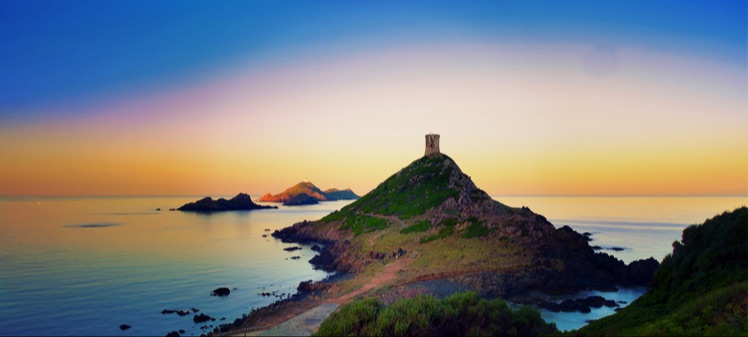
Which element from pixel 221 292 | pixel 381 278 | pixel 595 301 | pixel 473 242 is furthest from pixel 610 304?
pixel 221 292

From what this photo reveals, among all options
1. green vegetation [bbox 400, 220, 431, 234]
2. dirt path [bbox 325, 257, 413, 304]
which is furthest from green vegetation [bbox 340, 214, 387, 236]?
dirt path [bbox 325, 257, 413, 304]

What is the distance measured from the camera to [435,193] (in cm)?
10525

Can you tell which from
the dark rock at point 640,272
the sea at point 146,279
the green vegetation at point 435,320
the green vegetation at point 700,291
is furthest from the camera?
the dark rock at point 640,272

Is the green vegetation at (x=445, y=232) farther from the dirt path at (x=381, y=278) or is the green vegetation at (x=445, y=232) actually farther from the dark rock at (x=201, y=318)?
the dark rock at (x=201, y=318)

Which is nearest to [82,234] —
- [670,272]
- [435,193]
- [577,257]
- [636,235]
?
[435,193]

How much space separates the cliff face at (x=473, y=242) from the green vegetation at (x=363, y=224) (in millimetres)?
291

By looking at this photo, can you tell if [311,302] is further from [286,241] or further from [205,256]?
[286,241]

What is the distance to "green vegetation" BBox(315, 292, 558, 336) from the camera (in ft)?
84.4

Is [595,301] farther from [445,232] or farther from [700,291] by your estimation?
[445,232]

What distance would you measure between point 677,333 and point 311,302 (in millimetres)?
35394

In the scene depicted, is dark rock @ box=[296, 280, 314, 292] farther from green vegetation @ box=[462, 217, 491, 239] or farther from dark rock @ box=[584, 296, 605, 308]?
dark rock @ box=[584, 296, 605, 308]

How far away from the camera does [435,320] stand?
88.5ft

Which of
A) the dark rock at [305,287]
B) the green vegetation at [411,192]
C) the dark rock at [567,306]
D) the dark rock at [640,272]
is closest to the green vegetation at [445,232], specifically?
the green vegetation at [411,192]

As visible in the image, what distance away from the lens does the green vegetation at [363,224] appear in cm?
9425
